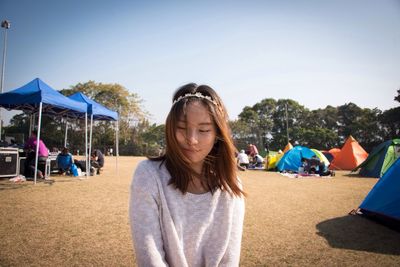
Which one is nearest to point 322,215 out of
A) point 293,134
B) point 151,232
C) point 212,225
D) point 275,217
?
point 275,217

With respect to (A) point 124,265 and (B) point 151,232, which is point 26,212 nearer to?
(A) point 124,265

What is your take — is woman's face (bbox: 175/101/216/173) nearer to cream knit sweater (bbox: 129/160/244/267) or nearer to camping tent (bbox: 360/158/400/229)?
cream knit sweater (bbox: 129/160/244/267)

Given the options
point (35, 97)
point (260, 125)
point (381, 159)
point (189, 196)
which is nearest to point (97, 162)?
point (35, 97)

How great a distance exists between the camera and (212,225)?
1.25m

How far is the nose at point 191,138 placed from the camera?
1.22m

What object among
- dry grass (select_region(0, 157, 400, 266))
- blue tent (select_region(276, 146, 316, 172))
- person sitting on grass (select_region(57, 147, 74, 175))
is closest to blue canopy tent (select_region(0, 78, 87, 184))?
person sitting on grass (select_region(57, 147, 74, 175))

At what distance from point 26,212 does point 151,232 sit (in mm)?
4440

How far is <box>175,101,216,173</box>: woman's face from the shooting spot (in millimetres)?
1238

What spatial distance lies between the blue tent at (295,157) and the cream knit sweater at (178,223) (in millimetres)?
13504

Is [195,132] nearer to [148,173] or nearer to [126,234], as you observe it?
[148,173]

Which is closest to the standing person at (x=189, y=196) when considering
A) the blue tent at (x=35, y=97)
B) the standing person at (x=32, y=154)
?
the blue tent at (x=35, y=97)

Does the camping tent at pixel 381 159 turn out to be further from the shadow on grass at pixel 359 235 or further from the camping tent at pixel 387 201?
the shadow on grass at pixel 359 235

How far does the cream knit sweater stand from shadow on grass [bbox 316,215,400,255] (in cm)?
271

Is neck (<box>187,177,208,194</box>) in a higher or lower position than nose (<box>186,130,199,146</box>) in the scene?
lower
